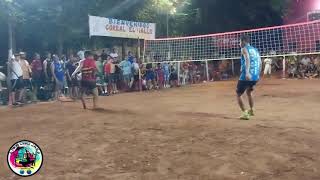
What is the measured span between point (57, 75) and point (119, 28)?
5059mm

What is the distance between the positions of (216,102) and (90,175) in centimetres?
861

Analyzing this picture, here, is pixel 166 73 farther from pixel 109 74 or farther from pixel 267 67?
pixel 267 67

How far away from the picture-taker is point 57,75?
1692 centimetres

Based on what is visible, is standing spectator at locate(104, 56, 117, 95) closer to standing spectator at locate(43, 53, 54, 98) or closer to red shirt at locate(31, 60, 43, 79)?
standing spectator at locate(43, 53, 54, 98)

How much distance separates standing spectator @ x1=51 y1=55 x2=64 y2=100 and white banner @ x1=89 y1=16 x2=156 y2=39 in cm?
297

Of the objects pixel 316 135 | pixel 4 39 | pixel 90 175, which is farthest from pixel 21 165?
pixel 4 39

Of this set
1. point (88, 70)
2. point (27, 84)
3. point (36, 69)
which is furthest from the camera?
point (36, 69)

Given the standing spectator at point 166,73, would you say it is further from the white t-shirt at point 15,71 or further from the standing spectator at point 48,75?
the white t-shirt at point 15,71

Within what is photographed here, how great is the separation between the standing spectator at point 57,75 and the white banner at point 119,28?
297 centimetres

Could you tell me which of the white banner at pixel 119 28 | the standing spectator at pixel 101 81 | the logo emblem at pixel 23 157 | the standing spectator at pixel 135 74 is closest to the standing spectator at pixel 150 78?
the standing spectator at pixel 135 74

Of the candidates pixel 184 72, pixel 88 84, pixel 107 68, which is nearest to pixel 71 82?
pixel 107 68

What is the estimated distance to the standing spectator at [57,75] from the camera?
16822 millimetres

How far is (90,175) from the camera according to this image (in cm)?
673

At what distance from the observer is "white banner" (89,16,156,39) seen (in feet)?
64.9
